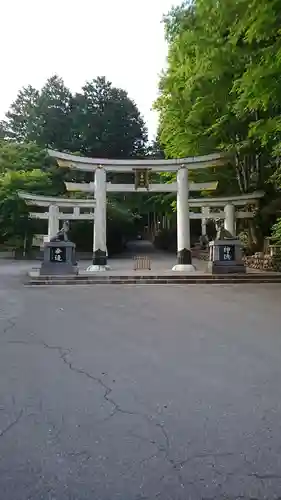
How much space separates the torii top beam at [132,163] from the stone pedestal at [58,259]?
3.74 m

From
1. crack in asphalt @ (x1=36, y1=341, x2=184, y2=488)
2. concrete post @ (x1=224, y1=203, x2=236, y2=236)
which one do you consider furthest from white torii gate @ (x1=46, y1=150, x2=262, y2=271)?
crack in asphalt @ (x1=36, y1=341, x2=184, y2=488)

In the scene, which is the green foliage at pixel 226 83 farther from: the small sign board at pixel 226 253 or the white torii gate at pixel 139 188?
the small sign board at pixel 226 253

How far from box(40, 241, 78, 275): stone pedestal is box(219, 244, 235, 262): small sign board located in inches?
207

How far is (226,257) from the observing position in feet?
55.0

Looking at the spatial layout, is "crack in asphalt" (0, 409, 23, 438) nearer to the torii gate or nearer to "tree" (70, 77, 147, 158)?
the torii gate

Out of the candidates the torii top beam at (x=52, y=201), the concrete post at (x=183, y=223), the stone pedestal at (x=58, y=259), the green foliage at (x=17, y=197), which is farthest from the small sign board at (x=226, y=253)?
the green foliage at (x=17, y=197)

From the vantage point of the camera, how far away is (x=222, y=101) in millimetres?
16859

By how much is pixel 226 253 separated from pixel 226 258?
183mm

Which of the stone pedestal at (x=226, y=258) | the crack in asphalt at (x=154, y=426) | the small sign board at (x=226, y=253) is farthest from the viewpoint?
the small sign board at (x=226, y=253)

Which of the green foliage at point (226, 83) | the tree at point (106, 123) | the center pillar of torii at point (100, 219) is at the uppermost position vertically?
the tree at point (106, 123)

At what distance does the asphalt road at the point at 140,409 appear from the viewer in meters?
2.49

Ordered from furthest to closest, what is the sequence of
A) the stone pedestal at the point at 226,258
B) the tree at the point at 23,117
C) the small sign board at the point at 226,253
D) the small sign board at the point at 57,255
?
the tree at the point at 23,117, the small sign board at the point at 226,253, the stone pedestal at the point at 226,258, the small sign board at the point at 57,255

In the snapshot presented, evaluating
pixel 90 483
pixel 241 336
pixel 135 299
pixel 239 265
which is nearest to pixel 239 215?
pixel 239 265

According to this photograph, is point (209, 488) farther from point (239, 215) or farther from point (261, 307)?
point (239, 215)
